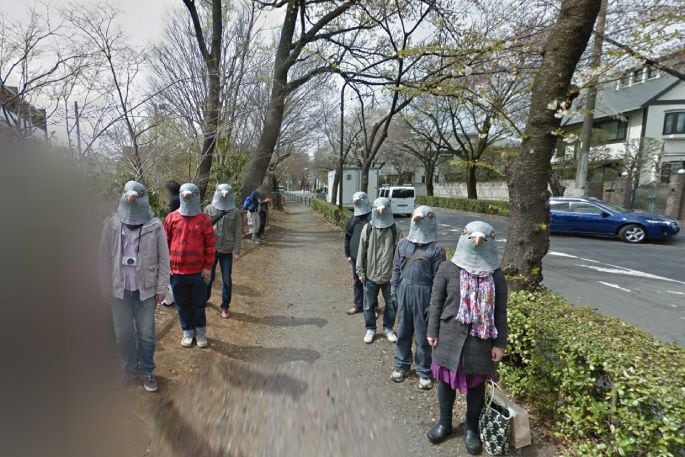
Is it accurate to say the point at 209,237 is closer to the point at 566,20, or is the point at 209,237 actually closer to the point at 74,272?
the point at 74,272

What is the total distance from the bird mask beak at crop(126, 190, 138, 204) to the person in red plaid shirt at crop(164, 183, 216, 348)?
2.32 feet

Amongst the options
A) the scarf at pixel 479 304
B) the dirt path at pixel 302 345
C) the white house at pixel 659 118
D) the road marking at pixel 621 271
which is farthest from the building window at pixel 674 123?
the scarf at pixel 479 304

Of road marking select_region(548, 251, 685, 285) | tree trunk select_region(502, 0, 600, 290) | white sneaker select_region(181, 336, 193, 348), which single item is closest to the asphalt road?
road marking select_region(548, 251, 685, 285)

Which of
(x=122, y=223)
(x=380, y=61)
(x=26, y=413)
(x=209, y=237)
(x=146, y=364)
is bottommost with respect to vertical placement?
(x=146, y=364)

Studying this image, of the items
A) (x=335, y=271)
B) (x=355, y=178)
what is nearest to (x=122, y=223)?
(x=335, y=271)

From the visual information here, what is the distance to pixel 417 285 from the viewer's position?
117 inches

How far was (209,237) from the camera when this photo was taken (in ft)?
11.6

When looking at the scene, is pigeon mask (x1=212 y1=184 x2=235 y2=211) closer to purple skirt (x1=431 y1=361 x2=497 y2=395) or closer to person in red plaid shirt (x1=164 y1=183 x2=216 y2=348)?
person in red plaid shirt (x1=164 y1=183 x2=216 y2=348)

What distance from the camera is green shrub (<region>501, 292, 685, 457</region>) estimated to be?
5.95ft

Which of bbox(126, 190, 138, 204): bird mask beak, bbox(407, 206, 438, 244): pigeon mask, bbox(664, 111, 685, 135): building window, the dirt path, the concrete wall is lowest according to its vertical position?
the dirt path

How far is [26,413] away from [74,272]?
0.50 meters

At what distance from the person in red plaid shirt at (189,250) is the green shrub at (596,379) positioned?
302 centimetres

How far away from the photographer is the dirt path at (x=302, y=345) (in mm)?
2668

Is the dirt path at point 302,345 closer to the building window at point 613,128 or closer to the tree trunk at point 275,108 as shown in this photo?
the tree trunk at point 275,108
